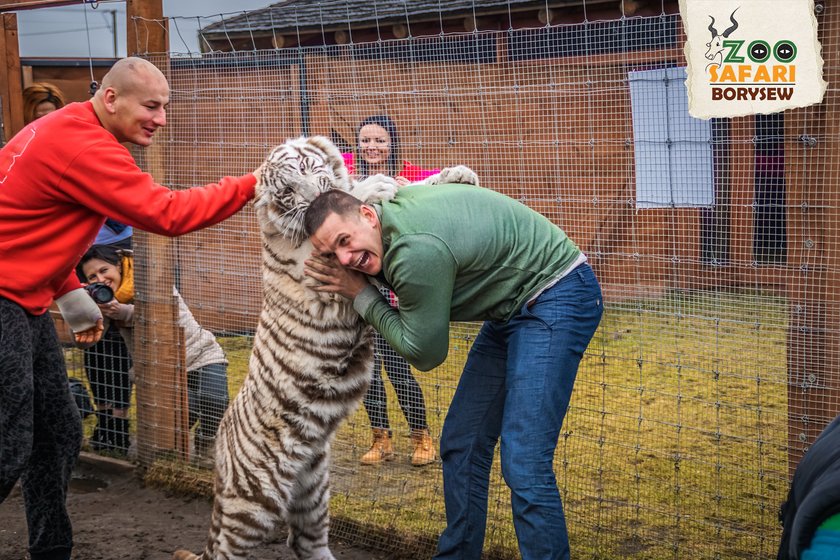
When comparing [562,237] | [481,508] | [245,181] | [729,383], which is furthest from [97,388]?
[729,383]

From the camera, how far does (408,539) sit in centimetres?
468

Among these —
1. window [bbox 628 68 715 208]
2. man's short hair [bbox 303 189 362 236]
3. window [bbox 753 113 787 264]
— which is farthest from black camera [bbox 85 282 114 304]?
window [bbox 753 113 787 264]

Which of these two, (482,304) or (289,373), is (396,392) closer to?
(289,373)

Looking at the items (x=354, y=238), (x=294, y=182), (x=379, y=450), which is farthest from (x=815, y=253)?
(x=379, y=450)

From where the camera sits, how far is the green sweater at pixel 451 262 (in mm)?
3100

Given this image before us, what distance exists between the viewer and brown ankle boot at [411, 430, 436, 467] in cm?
533

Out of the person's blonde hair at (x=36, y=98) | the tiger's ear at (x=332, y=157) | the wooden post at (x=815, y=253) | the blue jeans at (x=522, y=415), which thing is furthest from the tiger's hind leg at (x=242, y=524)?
the person's blonde hair at (x=36, y=98)

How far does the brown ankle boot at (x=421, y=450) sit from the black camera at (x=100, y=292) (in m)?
2.21

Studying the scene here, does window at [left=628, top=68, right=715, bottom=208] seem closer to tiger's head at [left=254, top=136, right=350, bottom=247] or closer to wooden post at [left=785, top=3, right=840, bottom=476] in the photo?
wooden post at [left=785, top=3, right=840, bottom=476]

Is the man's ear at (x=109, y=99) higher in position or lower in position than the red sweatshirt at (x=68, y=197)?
higher

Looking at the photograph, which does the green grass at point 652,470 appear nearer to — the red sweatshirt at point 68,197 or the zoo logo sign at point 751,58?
the zoo logo sign at point 751,58

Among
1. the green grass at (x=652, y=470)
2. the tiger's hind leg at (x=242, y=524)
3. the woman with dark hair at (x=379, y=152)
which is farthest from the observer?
the woman with dark hair at (x=379, y=152)

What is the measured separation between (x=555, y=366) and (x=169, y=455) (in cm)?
348

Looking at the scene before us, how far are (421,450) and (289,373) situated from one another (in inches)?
70.8
